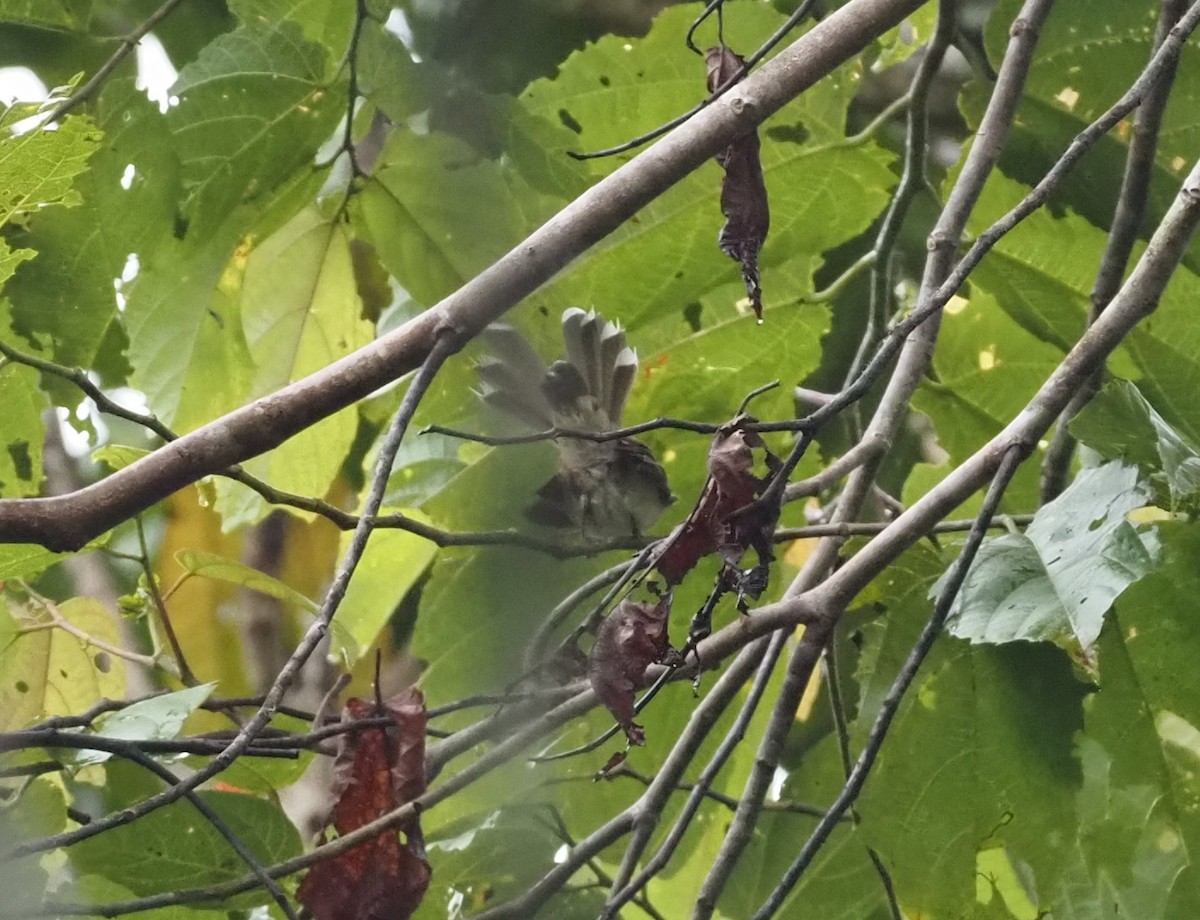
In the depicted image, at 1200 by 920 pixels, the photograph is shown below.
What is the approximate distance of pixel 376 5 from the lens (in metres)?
0.88

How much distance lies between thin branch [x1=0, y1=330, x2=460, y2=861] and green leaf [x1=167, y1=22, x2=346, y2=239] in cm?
39

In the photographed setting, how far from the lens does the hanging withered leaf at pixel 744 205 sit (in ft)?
2.27

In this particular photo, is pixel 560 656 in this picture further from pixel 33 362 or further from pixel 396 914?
pixel 33 362

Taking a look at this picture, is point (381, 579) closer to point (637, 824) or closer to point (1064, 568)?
point (637, 824)

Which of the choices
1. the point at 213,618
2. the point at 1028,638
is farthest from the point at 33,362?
the point at 213,618

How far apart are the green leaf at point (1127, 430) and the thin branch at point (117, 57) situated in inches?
25.9

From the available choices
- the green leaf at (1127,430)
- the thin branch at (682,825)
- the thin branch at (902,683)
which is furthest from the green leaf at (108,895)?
the green leaf at (1127,430)

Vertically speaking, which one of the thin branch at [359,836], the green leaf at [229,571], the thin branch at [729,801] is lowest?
the thin branch at [729,801]

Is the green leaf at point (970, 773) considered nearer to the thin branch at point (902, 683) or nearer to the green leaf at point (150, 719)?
the thin branch at point (902, 683)

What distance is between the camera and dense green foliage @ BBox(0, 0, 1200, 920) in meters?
0.79

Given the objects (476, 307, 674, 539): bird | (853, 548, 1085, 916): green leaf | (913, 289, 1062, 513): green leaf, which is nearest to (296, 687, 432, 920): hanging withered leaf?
(476, 307, 674, 539): bird

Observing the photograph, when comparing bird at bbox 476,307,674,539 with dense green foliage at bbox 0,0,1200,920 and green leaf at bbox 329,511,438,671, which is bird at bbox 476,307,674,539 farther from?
green leaf at bbox 329,511,438,671

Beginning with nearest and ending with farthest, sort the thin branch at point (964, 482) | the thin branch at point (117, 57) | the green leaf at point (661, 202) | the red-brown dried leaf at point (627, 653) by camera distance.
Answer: the red-brown dried leaf at point (627, 653), the thin branch at point (964, 482), the thin branch at point (117, 57), the green leaf at point (661, 202)

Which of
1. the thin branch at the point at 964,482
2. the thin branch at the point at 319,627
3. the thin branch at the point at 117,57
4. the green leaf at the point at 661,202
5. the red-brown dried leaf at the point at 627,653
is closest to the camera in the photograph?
the thin branch at the point at 319,627
